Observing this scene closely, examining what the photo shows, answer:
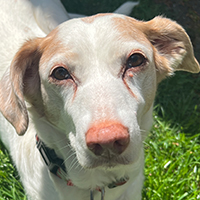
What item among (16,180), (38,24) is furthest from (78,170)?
(38,24)

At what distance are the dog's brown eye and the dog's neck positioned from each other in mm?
901

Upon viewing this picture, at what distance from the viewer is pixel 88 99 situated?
2012 millimetres

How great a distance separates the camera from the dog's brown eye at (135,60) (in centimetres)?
221

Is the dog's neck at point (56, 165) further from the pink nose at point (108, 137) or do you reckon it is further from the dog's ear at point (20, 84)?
the pink nose at point (108, 137)

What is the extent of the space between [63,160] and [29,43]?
0.94m

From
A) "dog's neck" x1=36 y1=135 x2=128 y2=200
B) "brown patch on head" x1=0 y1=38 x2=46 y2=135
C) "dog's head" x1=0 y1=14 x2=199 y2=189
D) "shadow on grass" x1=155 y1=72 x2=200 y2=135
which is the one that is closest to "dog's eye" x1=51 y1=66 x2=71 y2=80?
"dog's head" x1=0 y1=14 x2=199 y2=189

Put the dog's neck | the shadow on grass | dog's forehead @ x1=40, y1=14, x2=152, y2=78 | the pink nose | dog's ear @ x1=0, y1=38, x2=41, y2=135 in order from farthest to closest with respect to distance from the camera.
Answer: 1. the shadow on grass
2. the dog's neck
3. dog's ear @ x1=0, y1=38, x2=41, y2=135
4. dog's forehead @ x1=40, y1=14, x2=152, y2=78
5. the pink nose

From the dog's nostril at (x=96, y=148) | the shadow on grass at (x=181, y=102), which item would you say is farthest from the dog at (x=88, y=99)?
A: the shadow on grass at (x=181, y=102)

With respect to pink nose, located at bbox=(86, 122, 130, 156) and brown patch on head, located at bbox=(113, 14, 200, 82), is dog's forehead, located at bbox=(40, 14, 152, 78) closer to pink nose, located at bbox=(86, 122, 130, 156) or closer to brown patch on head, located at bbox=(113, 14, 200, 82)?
brown patch on head, located at bbox=(113, 14, 200, 82)

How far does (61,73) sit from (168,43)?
1.01 meters

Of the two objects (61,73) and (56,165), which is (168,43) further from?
(56,165)

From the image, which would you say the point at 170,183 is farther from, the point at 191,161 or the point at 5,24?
the point at 5,24

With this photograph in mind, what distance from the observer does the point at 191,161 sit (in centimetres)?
371

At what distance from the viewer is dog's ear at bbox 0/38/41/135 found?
2395 millimetres
